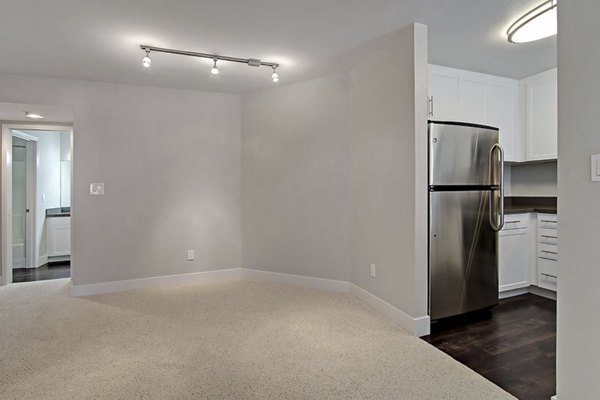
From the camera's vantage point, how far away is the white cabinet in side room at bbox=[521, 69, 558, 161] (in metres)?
3.41

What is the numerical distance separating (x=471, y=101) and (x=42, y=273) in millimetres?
6161

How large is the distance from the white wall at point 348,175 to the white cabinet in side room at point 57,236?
343 cm

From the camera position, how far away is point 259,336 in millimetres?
2469

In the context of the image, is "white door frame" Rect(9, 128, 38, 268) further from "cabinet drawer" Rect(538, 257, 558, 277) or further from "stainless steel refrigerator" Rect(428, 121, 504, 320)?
"cabinet drawer" Rect(538, 257, 558, 277)

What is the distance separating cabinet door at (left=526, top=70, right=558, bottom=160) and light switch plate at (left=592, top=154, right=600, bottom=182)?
251cm

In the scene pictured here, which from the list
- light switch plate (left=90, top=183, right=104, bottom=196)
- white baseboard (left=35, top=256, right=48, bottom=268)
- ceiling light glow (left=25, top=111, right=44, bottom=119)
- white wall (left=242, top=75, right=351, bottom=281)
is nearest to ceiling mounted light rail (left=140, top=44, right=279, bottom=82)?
white wall (left=242, top=75, right=351, bottom=281)

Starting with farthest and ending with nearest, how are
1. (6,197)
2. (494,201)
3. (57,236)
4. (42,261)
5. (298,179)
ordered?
(57,236) < (42,261) < (6,197) < (298,179) < (494,201)

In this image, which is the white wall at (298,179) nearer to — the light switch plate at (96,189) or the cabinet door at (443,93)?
the cabinet door at (443,93)

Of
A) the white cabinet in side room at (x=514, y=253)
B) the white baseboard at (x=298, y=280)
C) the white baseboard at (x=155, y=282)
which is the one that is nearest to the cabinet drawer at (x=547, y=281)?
the white cabinet in side room at (x=514, y=253)

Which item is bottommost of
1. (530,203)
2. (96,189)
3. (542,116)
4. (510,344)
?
(510,344)

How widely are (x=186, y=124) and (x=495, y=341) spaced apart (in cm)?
392

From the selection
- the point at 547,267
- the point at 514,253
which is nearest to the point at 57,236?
the point at 514,253

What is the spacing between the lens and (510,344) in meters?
2.38

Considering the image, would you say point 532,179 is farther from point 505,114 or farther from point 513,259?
point 513,259
